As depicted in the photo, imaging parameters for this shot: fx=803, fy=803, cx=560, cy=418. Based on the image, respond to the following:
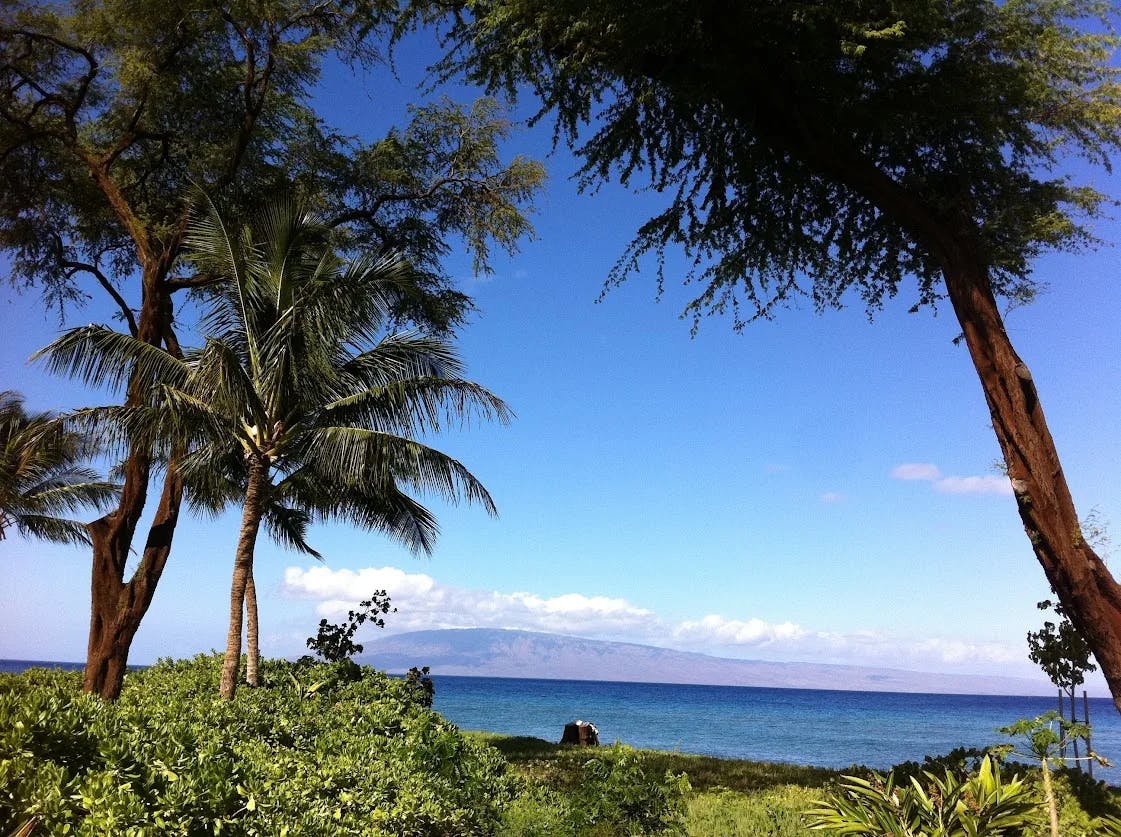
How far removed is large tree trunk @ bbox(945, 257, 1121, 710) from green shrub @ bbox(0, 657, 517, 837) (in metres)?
6.08

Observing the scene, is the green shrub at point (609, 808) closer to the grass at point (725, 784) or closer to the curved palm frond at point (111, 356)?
the grass at point (725, 784)

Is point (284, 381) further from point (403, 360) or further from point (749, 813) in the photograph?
point (749, 813)

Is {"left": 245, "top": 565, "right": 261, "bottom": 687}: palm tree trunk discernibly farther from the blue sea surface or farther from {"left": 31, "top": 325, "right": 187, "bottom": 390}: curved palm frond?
the blue sea surface

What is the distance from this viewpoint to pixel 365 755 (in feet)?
23.3

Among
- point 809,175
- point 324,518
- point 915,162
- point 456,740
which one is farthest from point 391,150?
point 456,740

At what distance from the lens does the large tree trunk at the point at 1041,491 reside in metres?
8.05

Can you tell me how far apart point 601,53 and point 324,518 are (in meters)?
10.7

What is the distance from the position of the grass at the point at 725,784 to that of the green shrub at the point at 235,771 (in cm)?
223

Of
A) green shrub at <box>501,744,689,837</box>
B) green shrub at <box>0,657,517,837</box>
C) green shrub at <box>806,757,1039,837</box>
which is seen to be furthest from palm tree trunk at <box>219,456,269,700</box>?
green shrub at <box>806,757,1039,837</box>

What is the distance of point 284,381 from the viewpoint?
43.6 feet

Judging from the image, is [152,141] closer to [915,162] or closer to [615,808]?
[915,162]

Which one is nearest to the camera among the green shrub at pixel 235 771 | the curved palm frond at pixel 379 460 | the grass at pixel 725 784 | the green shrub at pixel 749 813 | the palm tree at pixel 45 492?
the green shrub at pixel 235 771

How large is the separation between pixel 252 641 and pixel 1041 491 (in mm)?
13291

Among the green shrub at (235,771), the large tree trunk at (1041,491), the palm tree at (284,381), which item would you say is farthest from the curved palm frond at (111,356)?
the large tree trunk at (1041,491)
